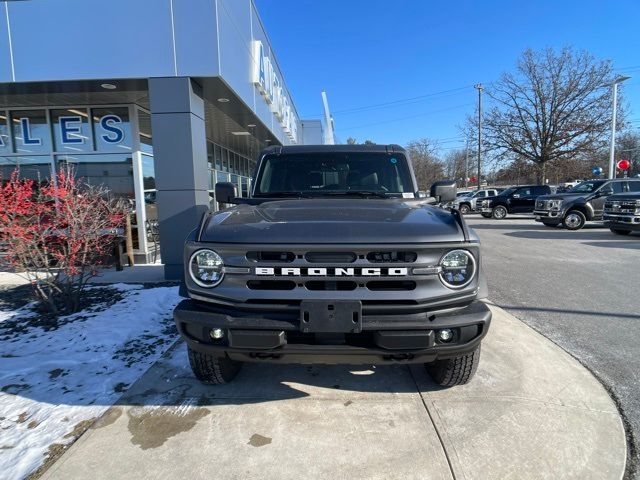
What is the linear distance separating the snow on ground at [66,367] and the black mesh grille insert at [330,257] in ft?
6.47

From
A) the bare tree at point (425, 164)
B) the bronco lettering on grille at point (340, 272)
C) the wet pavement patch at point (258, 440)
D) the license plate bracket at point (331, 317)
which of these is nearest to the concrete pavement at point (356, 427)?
the wet pavement patch at point (258, 440)

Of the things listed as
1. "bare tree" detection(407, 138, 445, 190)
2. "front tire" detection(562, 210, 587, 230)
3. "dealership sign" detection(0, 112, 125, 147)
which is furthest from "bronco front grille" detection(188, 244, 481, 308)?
"bare tree" detection(407, 138, 445, 190)

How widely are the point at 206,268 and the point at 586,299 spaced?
5585 mm

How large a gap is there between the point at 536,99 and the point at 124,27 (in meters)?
29.6

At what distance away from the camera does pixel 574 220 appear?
596 inches

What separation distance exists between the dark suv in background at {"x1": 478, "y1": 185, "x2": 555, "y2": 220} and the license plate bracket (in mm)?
22212

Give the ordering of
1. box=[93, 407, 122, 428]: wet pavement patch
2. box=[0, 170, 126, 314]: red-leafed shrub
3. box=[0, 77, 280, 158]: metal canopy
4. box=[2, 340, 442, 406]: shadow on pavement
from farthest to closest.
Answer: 1. box=[0, 77, 280, 158]: metal canopy
2. box=[0, 170, 126, 314]: red-leafed shrub
3. box=[2, 340, 442, 406]: shadow on pavement
4. box=[93, 407, 122, 428]: wet pavement patch

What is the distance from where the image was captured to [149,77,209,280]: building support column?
6.46m

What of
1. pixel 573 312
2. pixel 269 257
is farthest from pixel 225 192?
pixel 573 312

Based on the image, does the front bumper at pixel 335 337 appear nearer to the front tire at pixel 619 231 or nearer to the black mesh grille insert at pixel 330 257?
the black mesh grille insert at pixel 330 257

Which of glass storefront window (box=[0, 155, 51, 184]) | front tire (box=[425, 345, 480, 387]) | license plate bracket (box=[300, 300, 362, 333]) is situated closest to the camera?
license plate bracket (box=[300, 300, 362, 333])

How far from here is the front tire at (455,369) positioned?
2.84 m

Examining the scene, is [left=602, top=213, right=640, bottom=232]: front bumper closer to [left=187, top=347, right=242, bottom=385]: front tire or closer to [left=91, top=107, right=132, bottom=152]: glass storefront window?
[left=187, top=347, right=242, bottom=385]: front tire

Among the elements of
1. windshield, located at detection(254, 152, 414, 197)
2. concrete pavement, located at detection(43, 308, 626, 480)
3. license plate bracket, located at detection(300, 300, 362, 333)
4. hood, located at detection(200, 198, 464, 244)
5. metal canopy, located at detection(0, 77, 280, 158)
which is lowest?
concrete pavement, located at detection(43, 308, 626, 480)
